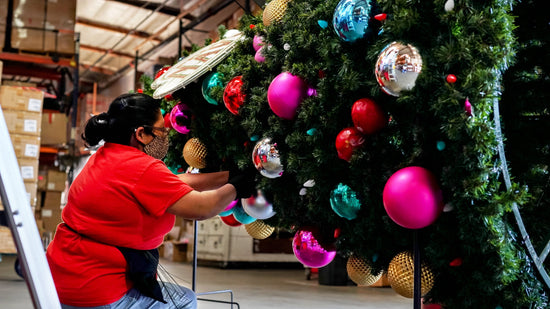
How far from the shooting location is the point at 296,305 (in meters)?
5.47

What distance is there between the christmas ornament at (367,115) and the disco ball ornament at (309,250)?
59 centimetres

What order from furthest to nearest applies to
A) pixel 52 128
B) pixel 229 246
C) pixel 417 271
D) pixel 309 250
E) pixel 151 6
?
1. pixel 151 6
2. pixel 52 128
3. pixel 229 246
4. pixel 309 250
5. pixel 417 271

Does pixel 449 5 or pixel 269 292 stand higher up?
pixel 449 5

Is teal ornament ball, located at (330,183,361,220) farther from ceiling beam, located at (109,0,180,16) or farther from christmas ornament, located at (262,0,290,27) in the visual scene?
ceiling beam, located at (109,0,180,16)

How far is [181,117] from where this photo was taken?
2.84 meters

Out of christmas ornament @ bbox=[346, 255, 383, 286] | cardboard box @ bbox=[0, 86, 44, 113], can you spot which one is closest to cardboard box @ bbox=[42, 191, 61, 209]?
cardboard box @ bbox=[0, 86, 44, 113]

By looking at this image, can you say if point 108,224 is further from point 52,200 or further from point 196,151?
point 52,200

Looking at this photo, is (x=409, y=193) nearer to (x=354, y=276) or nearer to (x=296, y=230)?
(x=354, y=276)

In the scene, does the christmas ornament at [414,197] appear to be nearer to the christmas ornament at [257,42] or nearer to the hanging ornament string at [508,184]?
the hanging ornament string at [508,184]

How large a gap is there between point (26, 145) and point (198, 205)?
5784mm

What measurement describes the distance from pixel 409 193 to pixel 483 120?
0.29 m

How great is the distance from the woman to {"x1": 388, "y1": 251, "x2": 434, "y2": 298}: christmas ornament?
24.8 inches

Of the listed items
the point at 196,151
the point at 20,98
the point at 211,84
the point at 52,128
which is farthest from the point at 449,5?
the point at 52,128

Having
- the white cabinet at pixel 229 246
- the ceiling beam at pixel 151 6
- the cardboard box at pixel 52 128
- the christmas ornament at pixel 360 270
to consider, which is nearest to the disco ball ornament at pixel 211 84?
the christmas ornament at pixel 360 270
